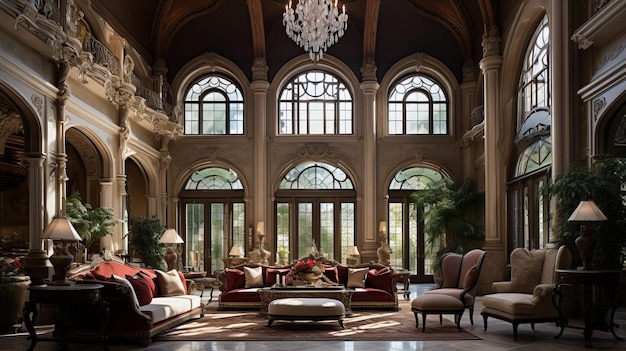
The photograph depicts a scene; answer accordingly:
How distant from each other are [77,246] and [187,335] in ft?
14.0

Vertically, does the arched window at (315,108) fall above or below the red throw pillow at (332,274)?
above

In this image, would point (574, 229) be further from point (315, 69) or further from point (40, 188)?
point (315, 69)

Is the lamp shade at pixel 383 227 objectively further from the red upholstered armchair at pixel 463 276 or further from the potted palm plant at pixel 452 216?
the red upholstered armchair at pixel 463 276

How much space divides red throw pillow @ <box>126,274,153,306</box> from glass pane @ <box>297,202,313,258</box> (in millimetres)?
9148

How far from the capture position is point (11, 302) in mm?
8922

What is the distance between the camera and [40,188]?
9.88 metres

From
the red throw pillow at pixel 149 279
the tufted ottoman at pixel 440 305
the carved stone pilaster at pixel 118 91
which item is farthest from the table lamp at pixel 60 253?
the carved stone pilaster at pixel 118 91

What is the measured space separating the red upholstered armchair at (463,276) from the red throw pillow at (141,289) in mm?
3692

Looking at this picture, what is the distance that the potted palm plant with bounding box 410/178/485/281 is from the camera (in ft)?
50.9

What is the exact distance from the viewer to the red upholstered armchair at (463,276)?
9117 mm

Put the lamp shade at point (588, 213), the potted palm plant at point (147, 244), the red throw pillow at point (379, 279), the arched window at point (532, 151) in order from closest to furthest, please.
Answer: the lamp shade at point (588, 213)
the red throw pillow at point (379, 279)
the arched window at point (532, 151)
the potted palm plant at point (147, 244)

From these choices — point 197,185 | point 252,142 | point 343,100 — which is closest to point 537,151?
point 343,100

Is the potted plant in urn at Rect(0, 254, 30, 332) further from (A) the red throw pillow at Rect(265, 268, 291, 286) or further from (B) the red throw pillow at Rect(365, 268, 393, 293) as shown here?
(B) the red throw pillow at Rect(365, 268, 393, 293)

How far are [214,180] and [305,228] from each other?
2727mm
